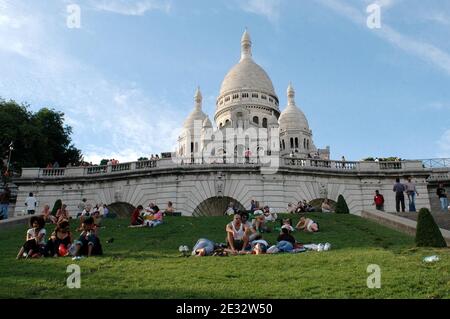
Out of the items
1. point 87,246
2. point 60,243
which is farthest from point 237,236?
point 60,243

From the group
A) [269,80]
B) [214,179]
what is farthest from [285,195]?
[269,80]

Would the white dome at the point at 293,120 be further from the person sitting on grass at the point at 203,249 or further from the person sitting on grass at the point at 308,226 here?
the person sitting on grass at the point at 203,249

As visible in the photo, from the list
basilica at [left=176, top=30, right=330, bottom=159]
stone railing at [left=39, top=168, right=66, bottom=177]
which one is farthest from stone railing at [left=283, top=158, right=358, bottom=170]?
basilica at [left=176, top=30, right=330, bottom=159]

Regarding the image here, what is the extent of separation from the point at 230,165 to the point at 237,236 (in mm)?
18831

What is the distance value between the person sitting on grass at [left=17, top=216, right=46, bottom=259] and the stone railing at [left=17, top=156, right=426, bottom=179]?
18.9 metres

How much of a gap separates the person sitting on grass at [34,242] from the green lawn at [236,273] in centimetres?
47

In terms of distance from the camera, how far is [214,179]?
34.4m

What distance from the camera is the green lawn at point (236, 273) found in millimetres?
9750

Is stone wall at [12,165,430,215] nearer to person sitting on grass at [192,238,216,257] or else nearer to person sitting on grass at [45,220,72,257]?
person sitting on grass at [45,220,72,257]

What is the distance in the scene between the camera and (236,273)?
11.7 m

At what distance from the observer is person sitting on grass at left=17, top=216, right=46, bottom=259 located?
15.1 meters

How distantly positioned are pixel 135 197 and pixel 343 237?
1967 centimetres

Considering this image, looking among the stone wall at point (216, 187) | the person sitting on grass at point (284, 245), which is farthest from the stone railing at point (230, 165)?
the person sitting on grass at point (284, 245)
